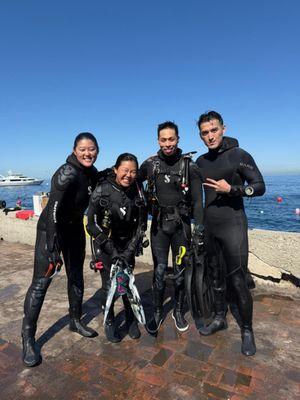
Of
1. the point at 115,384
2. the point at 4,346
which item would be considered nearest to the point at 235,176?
the point at 115,384

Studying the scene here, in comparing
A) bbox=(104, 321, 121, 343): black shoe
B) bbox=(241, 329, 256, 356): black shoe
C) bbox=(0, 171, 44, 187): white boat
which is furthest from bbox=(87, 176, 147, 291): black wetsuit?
bbox=(0, 171, 44, 187): white boat

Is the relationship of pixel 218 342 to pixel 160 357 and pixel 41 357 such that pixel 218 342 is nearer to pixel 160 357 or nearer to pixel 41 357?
pixel 160 357

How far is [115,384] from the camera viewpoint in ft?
9.46

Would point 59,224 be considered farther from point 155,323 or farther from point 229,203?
point 229,203

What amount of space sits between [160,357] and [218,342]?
0.74 metres

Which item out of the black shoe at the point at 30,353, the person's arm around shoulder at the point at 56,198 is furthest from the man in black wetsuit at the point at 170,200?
the black shoe at the point at 30,353

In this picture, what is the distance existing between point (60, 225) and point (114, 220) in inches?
24.8

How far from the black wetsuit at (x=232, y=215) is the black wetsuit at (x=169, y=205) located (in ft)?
0.67

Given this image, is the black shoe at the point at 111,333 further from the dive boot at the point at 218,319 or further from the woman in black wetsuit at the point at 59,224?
the dive boot at the point at 218,319

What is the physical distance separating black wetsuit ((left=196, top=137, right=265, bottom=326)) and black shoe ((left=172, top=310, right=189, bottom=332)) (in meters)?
0.74

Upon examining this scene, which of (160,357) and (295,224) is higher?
(160,357)

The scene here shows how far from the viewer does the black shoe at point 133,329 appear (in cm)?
375

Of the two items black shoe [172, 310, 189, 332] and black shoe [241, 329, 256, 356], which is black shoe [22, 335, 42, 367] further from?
black shoe [241, 329, 256, 356]

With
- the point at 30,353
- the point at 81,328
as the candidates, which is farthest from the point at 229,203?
the point at 30,353
